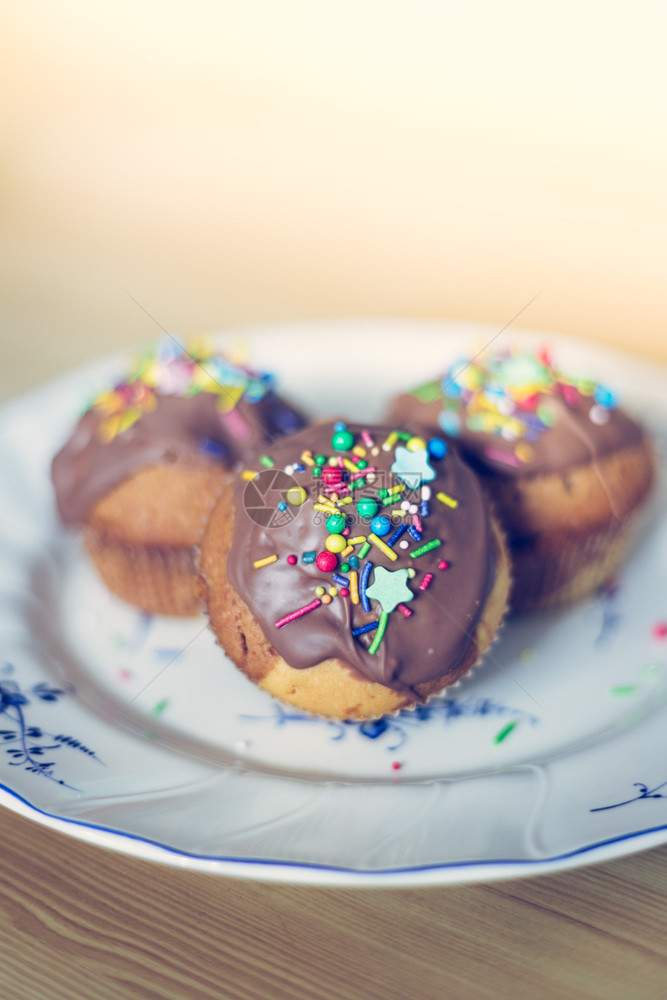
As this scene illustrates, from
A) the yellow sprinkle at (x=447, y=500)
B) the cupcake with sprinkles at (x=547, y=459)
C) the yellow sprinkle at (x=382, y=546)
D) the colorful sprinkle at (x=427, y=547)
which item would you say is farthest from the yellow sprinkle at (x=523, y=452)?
the yellow sprinkle at (x=382, y=546)

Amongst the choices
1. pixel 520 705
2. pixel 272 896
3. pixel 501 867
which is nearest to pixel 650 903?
pixel 501 867

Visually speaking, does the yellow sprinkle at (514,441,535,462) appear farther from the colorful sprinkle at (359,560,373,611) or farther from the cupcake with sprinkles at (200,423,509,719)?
the colorful sprinkle at (359,560,373,611)

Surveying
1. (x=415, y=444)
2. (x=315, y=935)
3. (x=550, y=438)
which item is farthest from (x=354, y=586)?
(x=550, y=438)

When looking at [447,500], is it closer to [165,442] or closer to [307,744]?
[307,744]

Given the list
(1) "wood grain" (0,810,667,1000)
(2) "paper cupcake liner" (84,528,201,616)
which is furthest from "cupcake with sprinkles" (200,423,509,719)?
(1) "wood grain" (0,810,667,1000)

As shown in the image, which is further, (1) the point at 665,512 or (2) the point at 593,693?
(1) the point at 665,512

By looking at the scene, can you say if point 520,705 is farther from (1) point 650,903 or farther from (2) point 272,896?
(2) point 272,896

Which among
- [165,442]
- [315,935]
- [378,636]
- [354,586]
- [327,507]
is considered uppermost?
[165,442]
